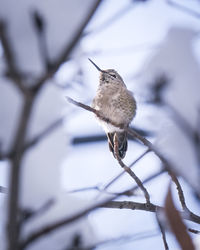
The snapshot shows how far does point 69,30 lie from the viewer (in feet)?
3.79

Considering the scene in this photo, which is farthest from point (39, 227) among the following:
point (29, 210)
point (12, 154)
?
point (12, 154)

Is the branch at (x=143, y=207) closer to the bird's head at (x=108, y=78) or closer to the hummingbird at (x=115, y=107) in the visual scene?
the hummingbird at (x=115, y=107)

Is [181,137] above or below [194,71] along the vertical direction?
below

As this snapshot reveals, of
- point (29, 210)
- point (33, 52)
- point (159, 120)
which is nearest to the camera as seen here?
point (29, 210)

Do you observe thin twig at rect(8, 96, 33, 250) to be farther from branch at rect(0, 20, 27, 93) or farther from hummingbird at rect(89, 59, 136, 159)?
hummingbird at rect(89, 59, 136, 159)

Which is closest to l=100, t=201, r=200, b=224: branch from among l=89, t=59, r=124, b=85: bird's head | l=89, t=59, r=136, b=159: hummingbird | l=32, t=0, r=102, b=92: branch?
l=32, t=0, r=102, b=92: branch

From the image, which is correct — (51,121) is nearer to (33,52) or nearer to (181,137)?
(33,52)

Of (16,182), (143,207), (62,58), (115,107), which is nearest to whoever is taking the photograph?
(16,182)

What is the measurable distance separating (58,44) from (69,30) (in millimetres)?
96

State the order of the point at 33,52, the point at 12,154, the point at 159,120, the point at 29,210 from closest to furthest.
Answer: the point at 12,154 < the point at 29,210 < the point at 33,52 < the point at 159,120

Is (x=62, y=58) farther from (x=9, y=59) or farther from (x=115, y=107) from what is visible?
(x=115, y=107)

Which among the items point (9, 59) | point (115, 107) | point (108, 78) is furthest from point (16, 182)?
point (108, 78)

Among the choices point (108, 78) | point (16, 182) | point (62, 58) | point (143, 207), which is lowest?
point (108, 78)

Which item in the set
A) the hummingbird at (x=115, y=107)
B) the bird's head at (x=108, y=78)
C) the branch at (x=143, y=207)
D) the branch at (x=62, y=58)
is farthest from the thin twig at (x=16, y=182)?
the bird's head at (x=108, y=78)
